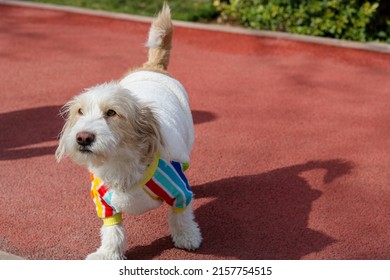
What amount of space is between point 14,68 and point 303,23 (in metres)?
3.99

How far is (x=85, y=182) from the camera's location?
14.8 feet

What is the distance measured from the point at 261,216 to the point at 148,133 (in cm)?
122

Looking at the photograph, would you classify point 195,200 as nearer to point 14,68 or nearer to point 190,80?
point 190,80

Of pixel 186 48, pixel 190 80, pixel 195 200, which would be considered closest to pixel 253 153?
pixel 195 200

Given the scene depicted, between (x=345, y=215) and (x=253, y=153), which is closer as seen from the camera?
(x=345, y=215)

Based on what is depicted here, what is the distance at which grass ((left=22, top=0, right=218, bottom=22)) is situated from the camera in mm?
9301

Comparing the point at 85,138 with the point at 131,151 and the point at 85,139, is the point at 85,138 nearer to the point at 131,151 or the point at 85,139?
the point at 85,139

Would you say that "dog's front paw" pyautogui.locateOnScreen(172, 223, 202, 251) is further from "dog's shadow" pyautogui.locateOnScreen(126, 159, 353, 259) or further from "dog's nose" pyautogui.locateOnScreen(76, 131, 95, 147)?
"dog's nose" pyautogui.locateOnScreen(76, 131, 95, 147)

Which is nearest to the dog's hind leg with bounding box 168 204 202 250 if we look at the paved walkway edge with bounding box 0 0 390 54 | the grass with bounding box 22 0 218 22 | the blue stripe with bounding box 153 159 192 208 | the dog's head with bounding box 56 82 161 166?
the blue stripe with bounding box 153 159 192 208

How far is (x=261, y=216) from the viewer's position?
13.4ft

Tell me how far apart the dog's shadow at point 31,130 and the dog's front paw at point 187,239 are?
176 cm

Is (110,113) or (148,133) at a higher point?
(110,113)

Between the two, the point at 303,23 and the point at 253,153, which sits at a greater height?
the point at 303,23

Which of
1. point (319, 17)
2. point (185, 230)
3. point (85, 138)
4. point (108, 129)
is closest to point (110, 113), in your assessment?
point (108, 129)
